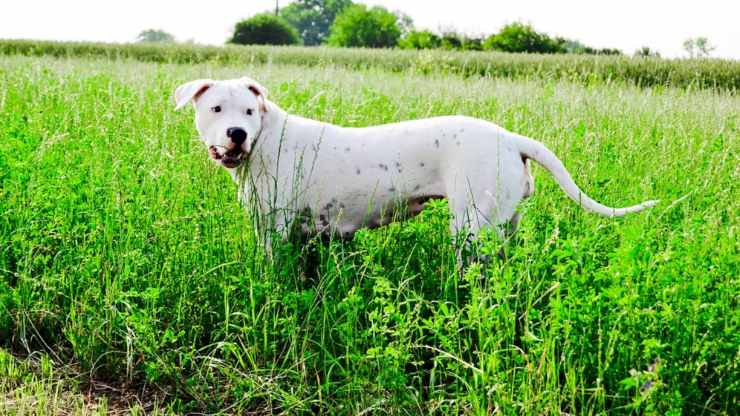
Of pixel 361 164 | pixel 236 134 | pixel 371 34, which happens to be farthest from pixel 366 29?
pixel 236 134

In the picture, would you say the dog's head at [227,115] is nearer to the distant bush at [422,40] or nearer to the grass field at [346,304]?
the grass field at [346,304]

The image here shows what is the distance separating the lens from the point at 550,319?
3102 millimetres

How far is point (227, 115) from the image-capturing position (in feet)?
13.7

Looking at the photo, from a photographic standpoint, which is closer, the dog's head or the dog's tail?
the dog's tail

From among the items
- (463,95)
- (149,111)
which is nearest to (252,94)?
(149,111)

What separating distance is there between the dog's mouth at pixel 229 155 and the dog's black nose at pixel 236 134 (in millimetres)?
49

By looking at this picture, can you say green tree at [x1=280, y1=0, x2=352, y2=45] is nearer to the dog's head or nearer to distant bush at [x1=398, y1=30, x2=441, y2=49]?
distant bush at [x1=398, y1=30, x2=441, y2=49]

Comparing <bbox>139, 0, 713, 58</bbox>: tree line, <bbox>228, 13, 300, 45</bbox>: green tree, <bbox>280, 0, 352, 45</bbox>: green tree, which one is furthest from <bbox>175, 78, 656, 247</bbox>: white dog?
<bbox>280, 0, 352, 45</bbox>: green tree

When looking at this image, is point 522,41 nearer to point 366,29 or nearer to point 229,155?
point 366,29

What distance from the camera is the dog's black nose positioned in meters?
4.07

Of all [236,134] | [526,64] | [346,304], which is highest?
[526,64]

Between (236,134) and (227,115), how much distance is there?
0.16m

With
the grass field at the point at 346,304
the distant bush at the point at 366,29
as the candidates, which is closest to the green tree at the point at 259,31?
the distant bush at the point at 366,29

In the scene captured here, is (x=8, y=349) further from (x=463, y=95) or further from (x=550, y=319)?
(x=463, y=95)
